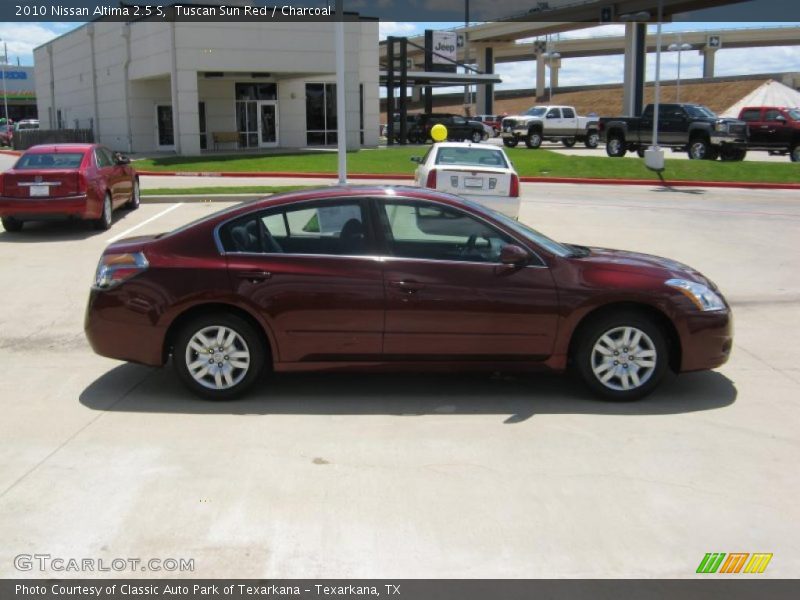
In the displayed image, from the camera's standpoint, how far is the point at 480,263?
600cm

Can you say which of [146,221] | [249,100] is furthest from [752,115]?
[146,221]

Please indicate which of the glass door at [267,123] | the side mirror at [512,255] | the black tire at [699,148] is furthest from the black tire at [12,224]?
the glass door at [267,123]

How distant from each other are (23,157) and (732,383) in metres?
12.8

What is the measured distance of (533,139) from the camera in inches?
1609

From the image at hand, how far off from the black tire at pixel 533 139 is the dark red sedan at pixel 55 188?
29.1 meters

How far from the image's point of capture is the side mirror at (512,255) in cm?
587

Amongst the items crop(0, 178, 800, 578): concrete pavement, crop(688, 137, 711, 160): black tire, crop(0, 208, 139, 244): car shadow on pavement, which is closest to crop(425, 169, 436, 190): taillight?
crop(0, 208, 139, 244): car shadow on pavement

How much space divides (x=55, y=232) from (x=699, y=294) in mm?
11823

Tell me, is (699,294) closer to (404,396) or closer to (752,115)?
(404,396)

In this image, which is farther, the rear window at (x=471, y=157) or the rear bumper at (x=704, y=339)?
the rear window at (x=471, y=157)

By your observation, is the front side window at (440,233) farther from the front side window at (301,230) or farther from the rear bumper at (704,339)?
the rear bumper at (704,339)

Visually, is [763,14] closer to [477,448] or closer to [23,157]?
[23,157]

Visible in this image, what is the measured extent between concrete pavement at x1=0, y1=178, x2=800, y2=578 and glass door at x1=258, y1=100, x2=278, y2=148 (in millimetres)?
35816
